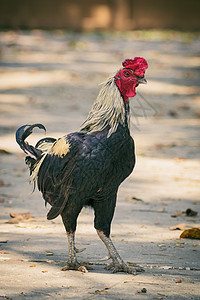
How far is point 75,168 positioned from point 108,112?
Result: 514mm

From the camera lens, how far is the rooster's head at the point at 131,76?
16.4ft

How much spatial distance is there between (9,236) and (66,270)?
1.22 metres

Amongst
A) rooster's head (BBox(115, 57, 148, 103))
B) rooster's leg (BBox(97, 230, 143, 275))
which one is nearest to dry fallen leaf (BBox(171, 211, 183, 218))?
rooster's leg (BBox(97, 230, 143, 275))

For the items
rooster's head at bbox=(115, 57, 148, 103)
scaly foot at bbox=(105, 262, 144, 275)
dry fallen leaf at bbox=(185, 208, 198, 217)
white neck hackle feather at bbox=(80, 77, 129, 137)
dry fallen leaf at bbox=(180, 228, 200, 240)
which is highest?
rooster's head at bbox=(115, 57, 148, 103)

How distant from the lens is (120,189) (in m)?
8.30

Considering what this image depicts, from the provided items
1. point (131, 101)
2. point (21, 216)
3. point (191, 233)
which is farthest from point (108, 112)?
point (131, 101)

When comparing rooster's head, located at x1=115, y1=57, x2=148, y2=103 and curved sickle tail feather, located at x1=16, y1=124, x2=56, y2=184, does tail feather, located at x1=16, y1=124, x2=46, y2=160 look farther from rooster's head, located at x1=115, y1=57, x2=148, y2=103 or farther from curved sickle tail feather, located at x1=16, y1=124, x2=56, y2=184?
rooster's head, located at x1=115, y1=57, x2=148, y2=103

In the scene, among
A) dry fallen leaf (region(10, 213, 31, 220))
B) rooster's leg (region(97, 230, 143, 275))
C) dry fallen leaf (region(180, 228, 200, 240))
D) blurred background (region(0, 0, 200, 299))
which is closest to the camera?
rooster's leg (region(97, 230, 143, 275))

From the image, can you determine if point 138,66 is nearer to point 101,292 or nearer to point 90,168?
point 90,168

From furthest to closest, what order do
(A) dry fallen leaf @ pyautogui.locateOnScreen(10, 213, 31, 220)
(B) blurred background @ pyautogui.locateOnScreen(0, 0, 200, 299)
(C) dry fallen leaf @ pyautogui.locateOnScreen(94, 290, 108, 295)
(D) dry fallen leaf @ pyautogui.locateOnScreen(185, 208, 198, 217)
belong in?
(D) dry fallen leaf @ pyautogui.locateOnScreen(185, 208, 198, 217), (B) blurred background @ pyautogui.locateOnScreen(0, 0, 200, 299), (A) dry fallen leaf @ pyautogui.locateOnScreen(10, 213, 31, 220), (C) dry fallen leaf @ pyautogui.locateOnScreen(94, 290, 108, 295)

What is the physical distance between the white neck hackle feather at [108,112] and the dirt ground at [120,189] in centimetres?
21

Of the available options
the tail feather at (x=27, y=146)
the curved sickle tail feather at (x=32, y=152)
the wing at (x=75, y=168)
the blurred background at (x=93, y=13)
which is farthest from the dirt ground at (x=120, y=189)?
the blurred background at (x=93, y=13)

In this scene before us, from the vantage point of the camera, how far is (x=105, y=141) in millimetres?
4906

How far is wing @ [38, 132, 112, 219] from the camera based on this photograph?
16.0 ft
